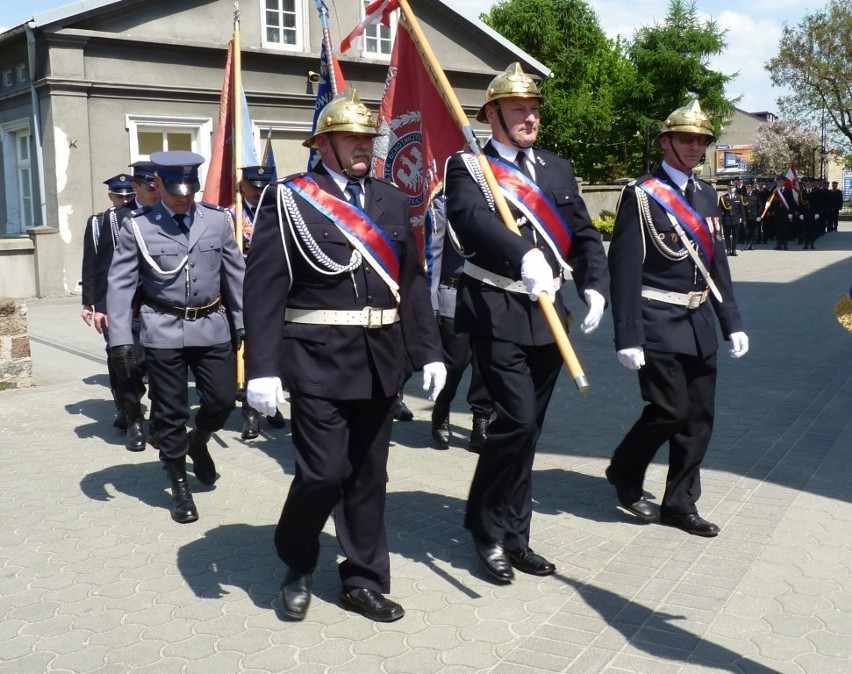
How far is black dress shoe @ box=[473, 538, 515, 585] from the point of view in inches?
175

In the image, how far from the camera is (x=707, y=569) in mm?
4590

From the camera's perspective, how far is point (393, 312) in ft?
13.8

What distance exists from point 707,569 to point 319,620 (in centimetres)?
181

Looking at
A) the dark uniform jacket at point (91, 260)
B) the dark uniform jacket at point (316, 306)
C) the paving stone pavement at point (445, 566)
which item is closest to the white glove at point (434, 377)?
the dark uniform jacket at point (316, 306)

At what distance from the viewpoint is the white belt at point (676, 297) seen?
506cm

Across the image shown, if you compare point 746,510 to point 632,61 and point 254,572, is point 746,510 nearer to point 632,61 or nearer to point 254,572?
point 254,572

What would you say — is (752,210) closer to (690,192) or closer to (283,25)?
(283,25)

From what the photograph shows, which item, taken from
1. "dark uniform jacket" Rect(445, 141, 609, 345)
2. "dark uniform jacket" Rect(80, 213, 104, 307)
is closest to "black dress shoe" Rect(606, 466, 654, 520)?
"dark uniform jacket" Rect(445, 141, 609, 345)

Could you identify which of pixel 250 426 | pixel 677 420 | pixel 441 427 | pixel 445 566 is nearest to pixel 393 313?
pixel 445 566

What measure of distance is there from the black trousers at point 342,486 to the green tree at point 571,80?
41038 mm

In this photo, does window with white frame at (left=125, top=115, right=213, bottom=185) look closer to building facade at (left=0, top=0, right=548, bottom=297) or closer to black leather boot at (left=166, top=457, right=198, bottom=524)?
building facade at (left=0, top=0, right=548, bottom=297)

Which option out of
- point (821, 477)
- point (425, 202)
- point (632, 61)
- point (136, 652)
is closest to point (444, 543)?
point (136, 652)

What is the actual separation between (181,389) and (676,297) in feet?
9.12

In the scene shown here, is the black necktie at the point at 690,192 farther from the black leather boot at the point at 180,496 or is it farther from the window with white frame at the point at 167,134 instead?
the window with white frame at the point at 167,134
